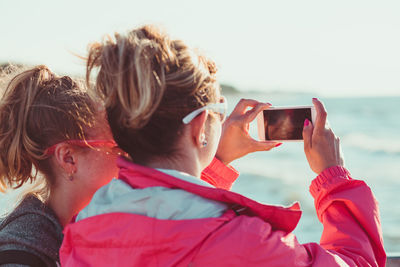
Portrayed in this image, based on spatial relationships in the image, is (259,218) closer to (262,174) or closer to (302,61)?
(262,174)

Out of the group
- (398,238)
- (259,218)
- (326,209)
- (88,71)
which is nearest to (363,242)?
(326,209)

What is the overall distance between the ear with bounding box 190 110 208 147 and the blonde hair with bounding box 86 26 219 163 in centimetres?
3

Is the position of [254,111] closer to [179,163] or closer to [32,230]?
[179,163]

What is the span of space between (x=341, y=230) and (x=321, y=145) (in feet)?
1.04

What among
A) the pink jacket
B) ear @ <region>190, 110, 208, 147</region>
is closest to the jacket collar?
the pink jacket

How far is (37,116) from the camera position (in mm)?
1871

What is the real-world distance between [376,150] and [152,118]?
12.1 m

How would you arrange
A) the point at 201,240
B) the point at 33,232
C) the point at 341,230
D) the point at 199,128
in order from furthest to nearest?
1. the point at 33,232
2. the point at 341,230
3. the point at 199,128
4. the point at 201,240

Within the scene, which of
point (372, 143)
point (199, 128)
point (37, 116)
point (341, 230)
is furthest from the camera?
point (372, 143)

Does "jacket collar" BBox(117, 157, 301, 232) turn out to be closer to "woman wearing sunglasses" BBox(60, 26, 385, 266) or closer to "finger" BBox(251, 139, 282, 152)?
"woman wearing sunglasses" BBox(60, 26, 385, 266)

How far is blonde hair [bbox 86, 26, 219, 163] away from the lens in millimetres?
1343

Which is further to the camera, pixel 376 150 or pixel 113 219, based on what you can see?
pixel 376 150

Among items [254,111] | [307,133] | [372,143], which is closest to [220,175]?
[254,111]

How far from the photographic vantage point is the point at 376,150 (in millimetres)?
12602
